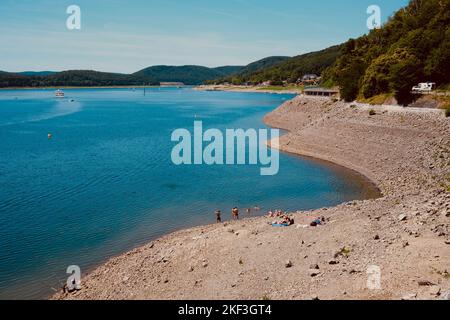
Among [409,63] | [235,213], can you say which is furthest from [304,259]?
[409,63]

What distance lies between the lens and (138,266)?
25.1 m

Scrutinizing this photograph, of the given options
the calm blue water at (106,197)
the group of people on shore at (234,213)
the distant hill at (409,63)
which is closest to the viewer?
the calm blue water at (106,197)

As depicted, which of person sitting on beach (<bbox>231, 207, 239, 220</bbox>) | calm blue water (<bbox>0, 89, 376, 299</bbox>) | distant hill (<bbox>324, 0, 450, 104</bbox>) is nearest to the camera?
calm blue water (<bbox>0, 89, 376, 299</bbox>)

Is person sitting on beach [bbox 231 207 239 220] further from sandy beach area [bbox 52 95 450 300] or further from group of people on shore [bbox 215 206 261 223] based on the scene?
sandy beach area [bbox 52 95 450 300]

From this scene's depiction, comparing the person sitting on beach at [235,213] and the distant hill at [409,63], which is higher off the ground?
the distant hill at [409,63]

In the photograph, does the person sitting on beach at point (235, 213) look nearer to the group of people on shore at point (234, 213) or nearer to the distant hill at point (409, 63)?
the group of people on shore at point (234, 213)

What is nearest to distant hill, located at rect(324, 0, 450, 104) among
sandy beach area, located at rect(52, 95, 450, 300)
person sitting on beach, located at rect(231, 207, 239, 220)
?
sandy beach area, located at rect(52, 95, 450, 300)

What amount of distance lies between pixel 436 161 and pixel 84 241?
38.5 metres

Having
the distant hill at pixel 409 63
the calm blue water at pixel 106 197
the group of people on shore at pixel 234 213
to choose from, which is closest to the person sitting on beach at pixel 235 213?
the group of people on shore at pixel 234 213

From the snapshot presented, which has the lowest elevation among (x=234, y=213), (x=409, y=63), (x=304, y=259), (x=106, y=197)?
(x=106, y=197)

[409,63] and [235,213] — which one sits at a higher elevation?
[409,63]

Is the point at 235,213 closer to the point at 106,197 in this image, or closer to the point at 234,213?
the point at 234,213
